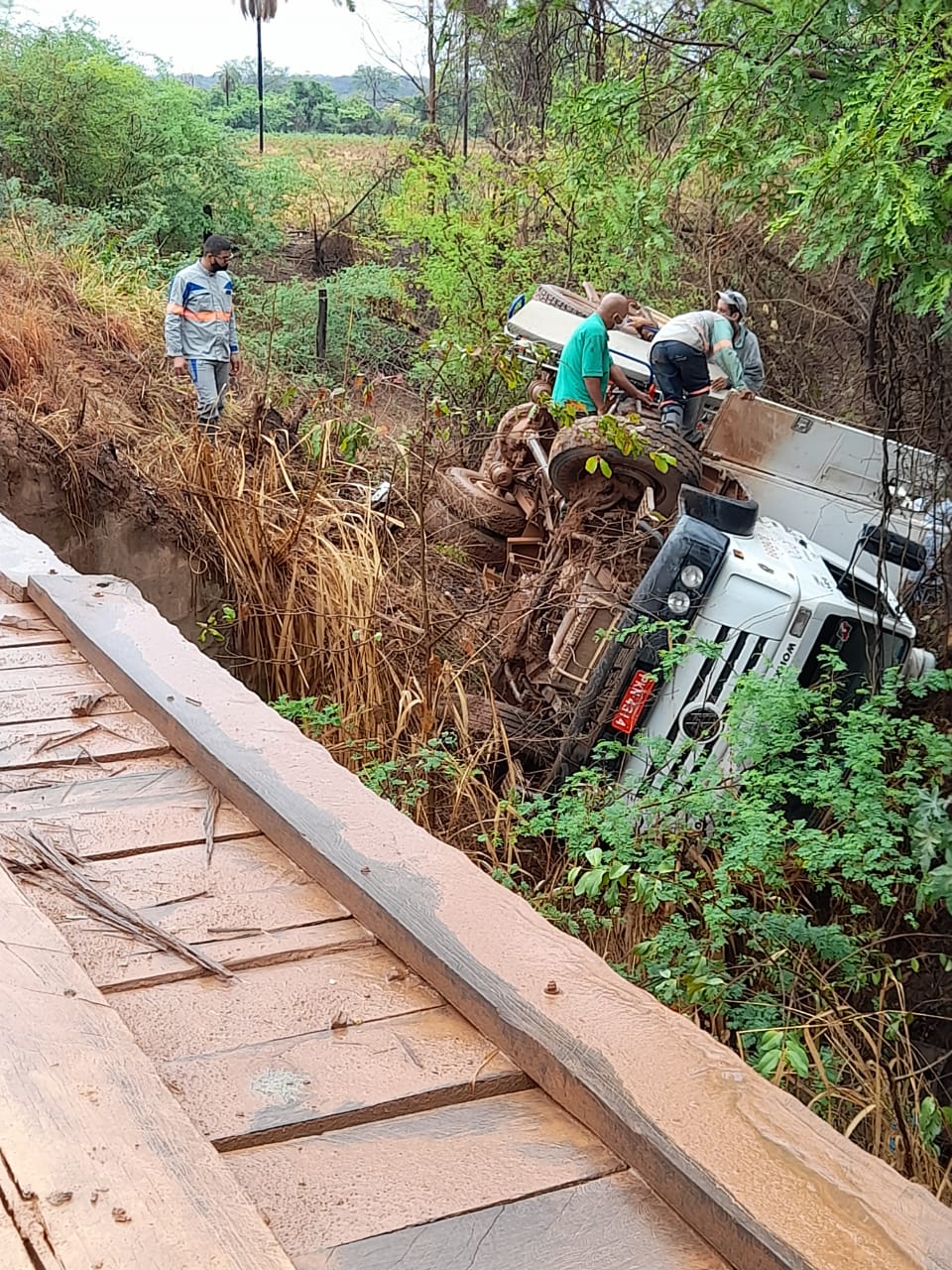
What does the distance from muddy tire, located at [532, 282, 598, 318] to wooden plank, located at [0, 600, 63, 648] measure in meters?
6.03

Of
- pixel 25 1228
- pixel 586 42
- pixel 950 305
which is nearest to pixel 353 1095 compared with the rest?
pixel 25 1228

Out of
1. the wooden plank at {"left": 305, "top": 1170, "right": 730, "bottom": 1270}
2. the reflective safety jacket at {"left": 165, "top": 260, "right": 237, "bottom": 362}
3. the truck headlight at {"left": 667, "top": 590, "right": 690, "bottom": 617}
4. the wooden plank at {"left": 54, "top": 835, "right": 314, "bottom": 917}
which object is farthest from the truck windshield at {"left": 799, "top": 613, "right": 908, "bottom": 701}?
the reflective safety jacket at {"left": 165, "top": 260, "right": 237, "bottom": 362}

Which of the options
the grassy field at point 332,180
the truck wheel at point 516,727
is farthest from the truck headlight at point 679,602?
the grassy field at point 332,180

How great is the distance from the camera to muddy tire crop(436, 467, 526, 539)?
7.62 meters

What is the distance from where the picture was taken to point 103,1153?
1.40m

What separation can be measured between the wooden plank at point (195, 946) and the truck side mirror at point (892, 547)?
4397mm

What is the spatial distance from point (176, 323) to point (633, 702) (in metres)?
5.82

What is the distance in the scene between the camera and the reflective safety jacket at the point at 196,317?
970cm

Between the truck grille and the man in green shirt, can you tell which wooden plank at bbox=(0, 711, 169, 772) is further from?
the man in green shirt

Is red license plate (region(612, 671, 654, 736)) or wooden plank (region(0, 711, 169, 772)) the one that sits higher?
wooden plank (region(0, 711, 169, 772))

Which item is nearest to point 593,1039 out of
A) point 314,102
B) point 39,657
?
point 39,657

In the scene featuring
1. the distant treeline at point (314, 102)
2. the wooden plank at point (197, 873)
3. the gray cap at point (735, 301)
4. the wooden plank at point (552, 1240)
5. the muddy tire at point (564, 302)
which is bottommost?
the wooden plank at point (197, 873)

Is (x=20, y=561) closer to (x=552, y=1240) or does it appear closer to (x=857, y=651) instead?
(x=552, y=1240)

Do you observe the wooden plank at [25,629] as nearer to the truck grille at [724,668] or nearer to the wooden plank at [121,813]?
the wooden plank at [121,813]
